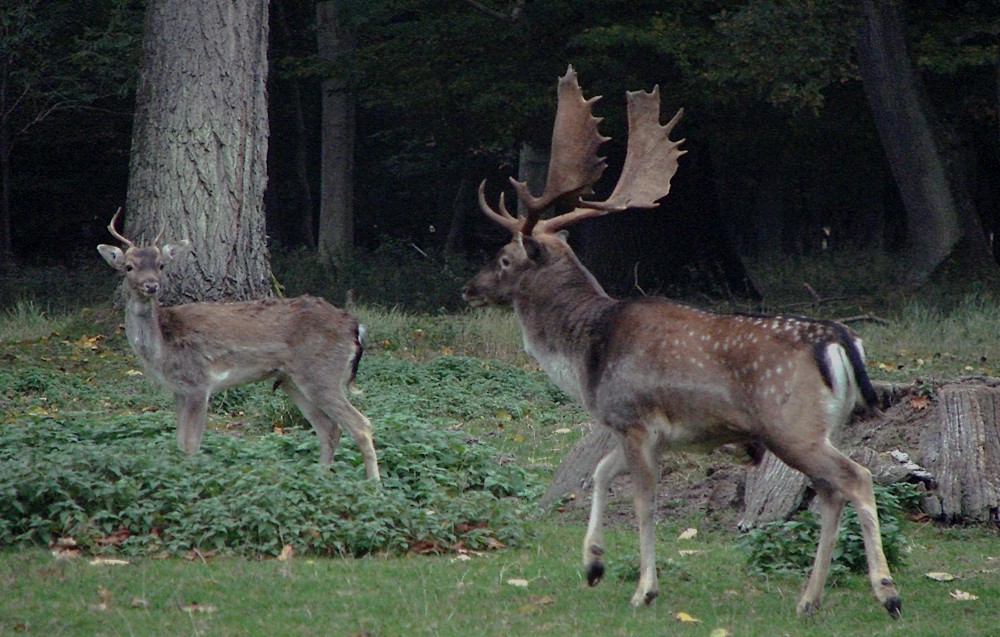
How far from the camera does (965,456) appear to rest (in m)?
8.80

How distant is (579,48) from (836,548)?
15.7 m

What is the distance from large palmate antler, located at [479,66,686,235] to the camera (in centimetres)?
856

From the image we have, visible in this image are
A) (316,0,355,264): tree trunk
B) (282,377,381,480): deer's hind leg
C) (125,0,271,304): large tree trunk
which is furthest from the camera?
(316,0,355,264): tree trunk

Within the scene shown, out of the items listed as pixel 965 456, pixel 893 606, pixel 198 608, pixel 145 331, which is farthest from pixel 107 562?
pixel 965 456

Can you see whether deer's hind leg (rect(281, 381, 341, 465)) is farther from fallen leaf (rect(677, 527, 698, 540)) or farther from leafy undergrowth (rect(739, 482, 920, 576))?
leafy undergrowth (rect(739, 482, 920, 576))

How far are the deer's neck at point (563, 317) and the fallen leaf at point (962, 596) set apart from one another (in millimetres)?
2062

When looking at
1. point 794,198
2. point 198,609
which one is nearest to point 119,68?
point 198,609

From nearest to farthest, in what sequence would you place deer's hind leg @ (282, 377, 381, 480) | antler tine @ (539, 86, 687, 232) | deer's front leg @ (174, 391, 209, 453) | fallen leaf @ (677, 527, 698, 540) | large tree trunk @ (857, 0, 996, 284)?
fallen leaf @ (677, 527, 698, 540) → antler tine @ (539, 86, 687, 232) → deer's hind leg @ (282, 377, 381, 480) → deer's front leg @ (174, 391, 209, 453) → large tree trunk @ (857, 0, 996, 284)

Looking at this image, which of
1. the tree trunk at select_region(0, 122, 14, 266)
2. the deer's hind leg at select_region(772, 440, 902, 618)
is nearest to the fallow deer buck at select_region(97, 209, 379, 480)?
the deer's hind leg at select_region(772, 440, 902, 618)

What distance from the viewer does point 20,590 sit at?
672cm

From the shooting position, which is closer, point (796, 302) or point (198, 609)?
point (198, 609)

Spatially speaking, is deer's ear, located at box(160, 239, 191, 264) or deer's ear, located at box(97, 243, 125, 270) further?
deer's ear, located at box(160, 239, 191, 264)

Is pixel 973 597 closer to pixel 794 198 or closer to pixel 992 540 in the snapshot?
pixel 992 540

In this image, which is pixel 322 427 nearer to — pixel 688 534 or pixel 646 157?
pixel 688 534
